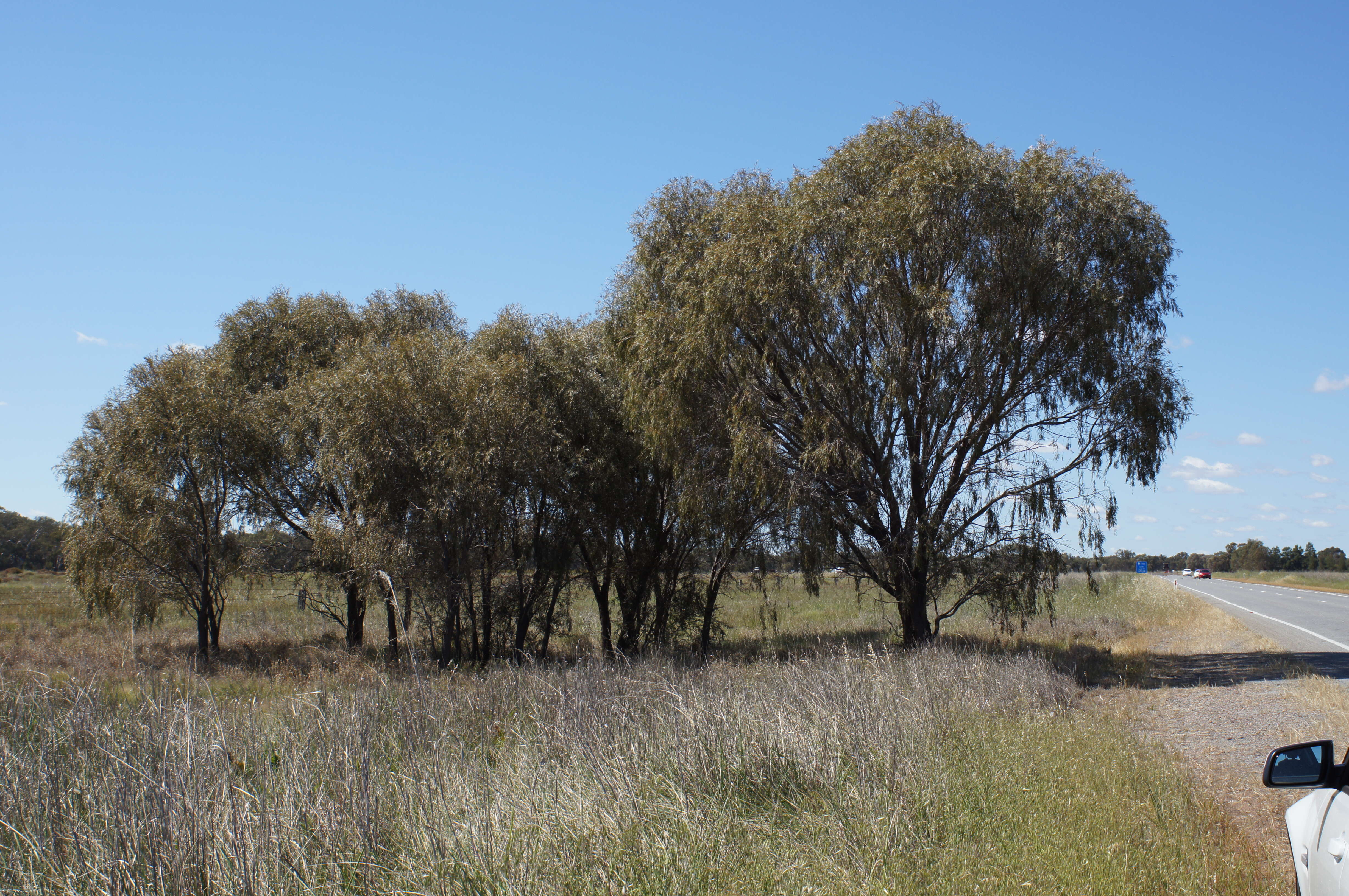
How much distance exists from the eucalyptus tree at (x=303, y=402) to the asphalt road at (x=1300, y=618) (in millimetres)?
19876

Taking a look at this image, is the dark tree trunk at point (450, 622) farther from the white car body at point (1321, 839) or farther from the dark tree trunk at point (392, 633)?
the white car body at point (1321, 839)

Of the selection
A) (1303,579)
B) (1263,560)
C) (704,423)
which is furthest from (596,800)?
(1263,560)

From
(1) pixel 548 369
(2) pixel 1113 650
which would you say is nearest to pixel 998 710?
(2) pixel 1113 650

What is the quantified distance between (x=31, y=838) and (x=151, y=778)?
2.29 feet

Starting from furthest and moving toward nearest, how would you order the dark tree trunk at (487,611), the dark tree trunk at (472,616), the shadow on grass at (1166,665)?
1. the dark tree trunk at (487,611)
2. the dark tree trunk at (472,616)
3. the shadow on grass at (1166,665)

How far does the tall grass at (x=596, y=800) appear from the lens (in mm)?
4312

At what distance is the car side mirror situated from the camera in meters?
2.63

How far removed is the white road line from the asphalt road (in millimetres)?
21

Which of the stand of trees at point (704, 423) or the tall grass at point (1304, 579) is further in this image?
the tall grass at point (1304, 579)

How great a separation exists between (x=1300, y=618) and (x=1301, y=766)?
3021 centimetres

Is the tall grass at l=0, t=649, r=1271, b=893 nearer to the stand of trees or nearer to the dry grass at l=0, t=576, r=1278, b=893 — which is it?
the dry grass at l=0, t=576, r=1278, b=893

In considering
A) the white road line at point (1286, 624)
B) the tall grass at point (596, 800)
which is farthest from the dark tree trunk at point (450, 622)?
the white road line at point (1286, 624)

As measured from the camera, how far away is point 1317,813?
8.94ft

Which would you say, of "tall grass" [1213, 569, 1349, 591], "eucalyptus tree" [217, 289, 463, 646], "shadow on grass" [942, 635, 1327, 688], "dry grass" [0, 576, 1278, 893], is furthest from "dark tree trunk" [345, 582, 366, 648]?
"tall grass" [1213, 569, 1349, 591]
